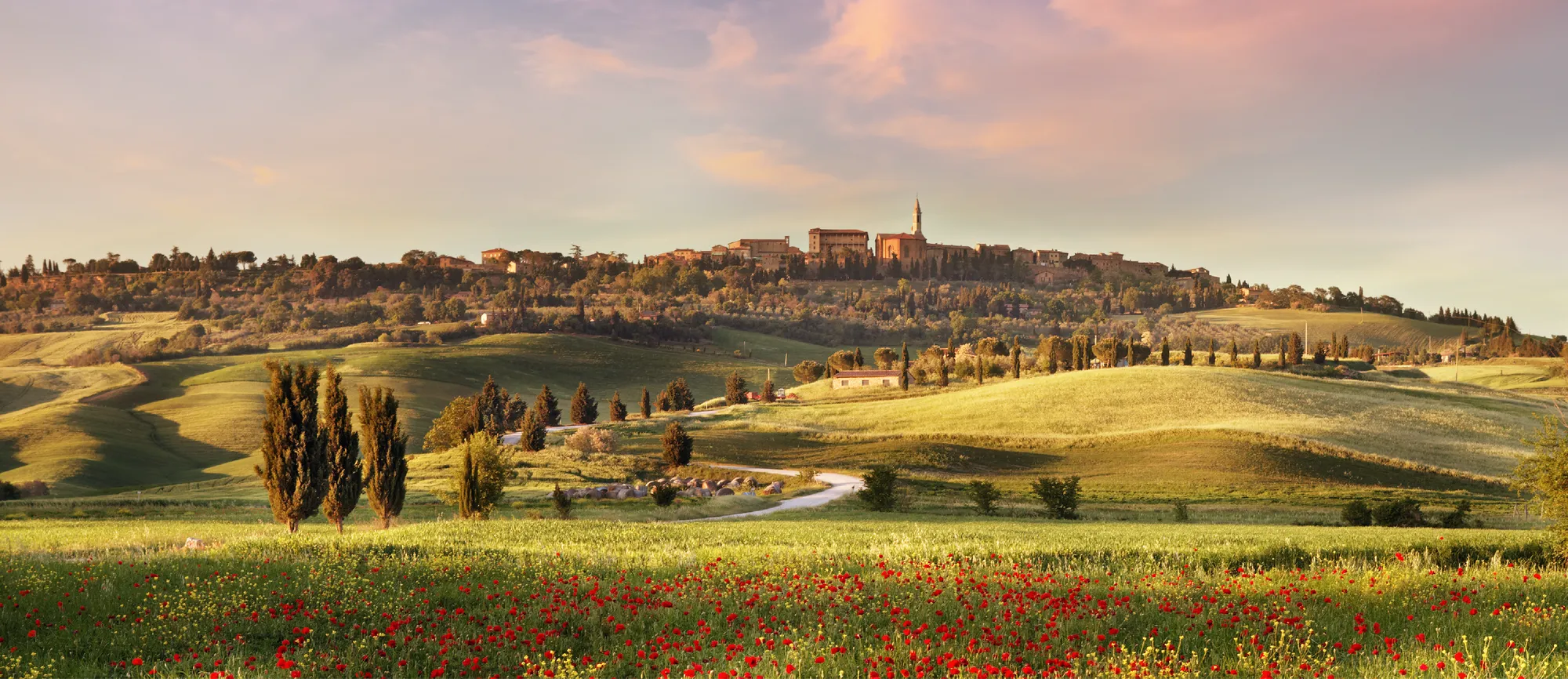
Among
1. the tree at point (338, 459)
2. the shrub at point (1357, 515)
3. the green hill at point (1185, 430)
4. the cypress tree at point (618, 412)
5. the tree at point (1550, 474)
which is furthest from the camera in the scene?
the cypress tree at point (618, 412)

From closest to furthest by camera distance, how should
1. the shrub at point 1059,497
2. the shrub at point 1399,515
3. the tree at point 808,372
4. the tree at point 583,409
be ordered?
the shrub at point 1399,515 → the shrub at point 1059,497 → the tree at point 583,409 → the tree at point 808,372

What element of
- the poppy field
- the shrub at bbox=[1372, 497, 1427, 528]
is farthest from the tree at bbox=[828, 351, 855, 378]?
the poppy field

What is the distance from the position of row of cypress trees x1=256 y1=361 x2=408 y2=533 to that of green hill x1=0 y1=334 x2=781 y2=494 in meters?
65.0

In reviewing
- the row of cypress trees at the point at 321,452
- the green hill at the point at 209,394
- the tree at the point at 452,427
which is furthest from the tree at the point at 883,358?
the row of cypress trees at the point at 321,452

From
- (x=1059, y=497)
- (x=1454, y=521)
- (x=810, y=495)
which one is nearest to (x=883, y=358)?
(x=810, y=495)

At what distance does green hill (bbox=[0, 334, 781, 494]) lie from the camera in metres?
94.8

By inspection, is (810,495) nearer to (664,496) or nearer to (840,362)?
(664,496)

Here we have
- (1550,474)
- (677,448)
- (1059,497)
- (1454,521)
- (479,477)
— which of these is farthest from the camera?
(677,448)

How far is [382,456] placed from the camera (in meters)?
33.0

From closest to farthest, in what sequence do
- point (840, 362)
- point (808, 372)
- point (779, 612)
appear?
point (779, 612)
point (840, 362)
point (808, 372)

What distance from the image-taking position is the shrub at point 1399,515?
3762 centimetres

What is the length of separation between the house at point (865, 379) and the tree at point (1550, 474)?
110718 mm

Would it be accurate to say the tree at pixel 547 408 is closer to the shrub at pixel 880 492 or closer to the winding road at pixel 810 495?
the winding road at pixel 810 495

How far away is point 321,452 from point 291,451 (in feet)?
2.96
